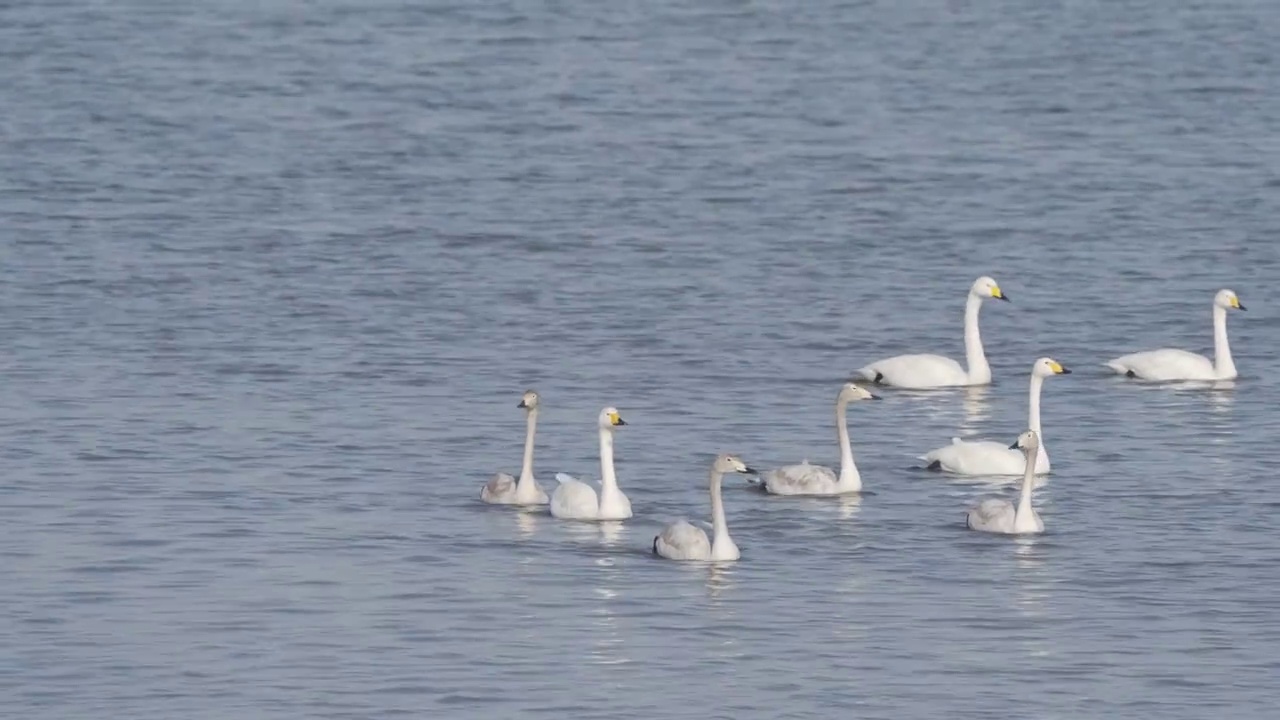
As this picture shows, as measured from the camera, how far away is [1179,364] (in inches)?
1014

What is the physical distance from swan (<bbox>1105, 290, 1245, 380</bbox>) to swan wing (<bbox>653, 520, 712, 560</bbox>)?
26.3 ft

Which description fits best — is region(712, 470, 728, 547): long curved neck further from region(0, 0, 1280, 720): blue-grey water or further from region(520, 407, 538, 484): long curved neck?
region(520, 407, 538, 484): long curved neck

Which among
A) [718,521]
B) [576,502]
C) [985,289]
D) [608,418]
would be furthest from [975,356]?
[718,521]

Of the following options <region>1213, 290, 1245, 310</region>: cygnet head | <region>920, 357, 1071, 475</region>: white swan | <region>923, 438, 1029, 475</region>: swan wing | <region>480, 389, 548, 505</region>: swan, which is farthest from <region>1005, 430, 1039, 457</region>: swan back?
<region>1213, 290, 1245, 310</region>: cygnet head

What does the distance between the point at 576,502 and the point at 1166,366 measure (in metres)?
7.59

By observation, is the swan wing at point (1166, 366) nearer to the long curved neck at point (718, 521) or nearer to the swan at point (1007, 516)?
the swan at point (1007, 516)

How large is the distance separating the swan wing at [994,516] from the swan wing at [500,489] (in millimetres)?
3196

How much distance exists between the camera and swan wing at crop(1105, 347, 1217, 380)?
25766 millimetres

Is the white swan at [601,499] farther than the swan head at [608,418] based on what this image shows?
No

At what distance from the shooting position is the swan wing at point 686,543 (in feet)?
A: 61.2

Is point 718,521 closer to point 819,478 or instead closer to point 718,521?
point 718,521

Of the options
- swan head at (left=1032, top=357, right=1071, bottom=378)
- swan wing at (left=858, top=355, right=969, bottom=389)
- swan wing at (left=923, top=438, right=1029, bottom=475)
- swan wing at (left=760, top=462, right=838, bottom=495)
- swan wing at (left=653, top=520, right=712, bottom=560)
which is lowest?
swan wing at (left=653, top=520, right=712, bottom=560)

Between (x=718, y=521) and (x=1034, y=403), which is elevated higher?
(x=1034, y=403)

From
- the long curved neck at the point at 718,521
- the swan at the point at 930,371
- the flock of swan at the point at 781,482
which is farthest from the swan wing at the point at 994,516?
the swan at the point at 930,371
